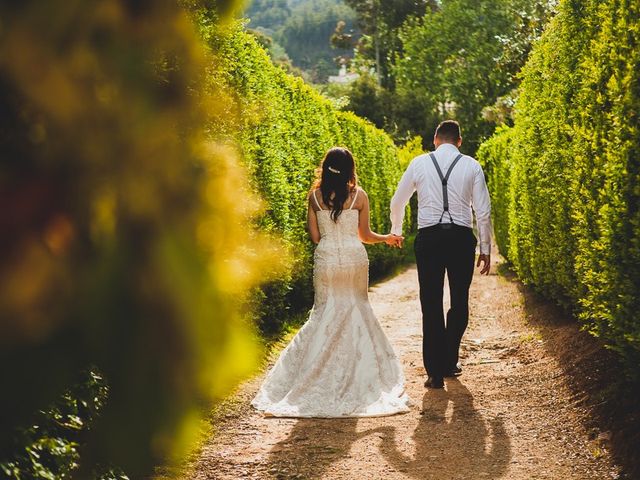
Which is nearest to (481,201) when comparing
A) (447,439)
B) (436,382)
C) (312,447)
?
(436,382)

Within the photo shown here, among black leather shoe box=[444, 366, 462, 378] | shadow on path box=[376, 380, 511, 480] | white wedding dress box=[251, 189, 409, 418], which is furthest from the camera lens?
black leather shoe box=[444, 366, 462, 378]

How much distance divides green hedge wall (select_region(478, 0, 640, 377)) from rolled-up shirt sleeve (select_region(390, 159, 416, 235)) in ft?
4.19

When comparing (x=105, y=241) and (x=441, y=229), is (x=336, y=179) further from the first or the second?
(x=105, y=241)

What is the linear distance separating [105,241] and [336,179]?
18.2 feet

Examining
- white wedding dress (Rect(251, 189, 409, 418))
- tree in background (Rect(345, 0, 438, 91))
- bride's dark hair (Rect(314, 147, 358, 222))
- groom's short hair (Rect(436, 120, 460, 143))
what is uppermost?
tree in background (Rect(345, 0, 438, 91))

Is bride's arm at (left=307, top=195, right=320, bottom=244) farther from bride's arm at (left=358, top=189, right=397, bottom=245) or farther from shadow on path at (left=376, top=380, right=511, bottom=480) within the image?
shadow on path at (left=376, top=380, right=511, bottom=480)

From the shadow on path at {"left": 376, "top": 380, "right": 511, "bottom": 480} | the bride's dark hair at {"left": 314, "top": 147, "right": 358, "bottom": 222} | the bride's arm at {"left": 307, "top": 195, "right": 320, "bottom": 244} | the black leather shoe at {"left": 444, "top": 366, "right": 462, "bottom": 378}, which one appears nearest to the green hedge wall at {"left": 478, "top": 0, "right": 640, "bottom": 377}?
the shadow on path at {"left": 376, "top": 380, "right": 511, "bottom": 480}

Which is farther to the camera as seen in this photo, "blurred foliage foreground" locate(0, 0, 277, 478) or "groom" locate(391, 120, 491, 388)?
"groom" locate(391, 120, 491, 388)

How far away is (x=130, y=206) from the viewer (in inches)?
34.4

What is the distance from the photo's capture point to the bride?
5.80m

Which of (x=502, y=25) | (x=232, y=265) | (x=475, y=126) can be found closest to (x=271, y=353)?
(x=232, y=265)

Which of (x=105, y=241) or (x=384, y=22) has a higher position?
(x=384, y=22)

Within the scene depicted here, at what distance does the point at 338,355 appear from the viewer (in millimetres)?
6203

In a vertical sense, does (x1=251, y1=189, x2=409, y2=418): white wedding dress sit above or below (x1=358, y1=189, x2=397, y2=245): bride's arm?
below
